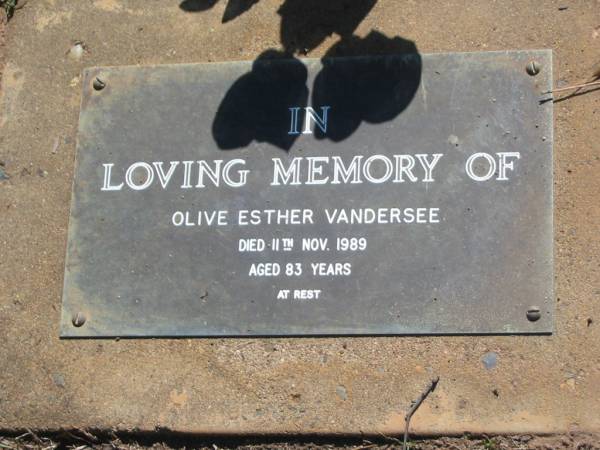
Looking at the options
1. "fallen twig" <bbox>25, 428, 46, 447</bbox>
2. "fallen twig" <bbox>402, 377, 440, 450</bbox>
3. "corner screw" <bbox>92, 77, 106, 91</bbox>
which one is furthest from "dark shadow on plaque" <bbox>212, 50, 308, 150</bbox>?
"fallen twig" <bbox>25, 428, 46, 447</bbox>

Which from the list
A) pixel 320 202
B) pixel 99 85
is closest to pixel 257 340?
pixel 320 202

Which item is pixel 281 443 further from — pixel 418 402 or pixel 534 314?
pixel 534 314

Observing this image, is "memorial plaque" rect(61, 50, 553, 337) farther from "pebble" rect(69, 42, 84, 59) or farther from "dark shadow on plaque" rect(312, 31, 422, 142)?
"pebble" rect(69, 42, 84, 59)

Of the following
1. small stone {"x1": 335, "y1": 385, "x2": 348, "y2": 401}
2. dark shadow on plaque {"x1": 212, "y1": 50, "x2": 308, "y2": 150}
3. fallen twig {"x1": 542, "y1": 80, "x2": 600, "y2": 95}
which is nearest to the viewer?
small stone {"x1": 335, "y1": 385, "x2": 348, "y2": 401}

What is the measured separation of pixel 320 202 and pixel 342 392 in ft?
2.13

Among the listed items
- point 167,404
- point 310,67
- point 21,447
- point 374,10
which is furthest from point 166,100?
point 21,447

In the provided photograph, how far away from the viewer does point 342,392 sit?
328 centimetres

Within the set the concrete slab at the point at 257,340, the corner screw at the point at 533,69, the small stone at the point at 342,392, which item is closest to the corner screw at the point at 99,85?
the concrete slab at the point at 257,340

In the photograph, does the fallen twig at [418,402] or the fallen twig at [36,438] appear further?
the fallen twig at [36,438]

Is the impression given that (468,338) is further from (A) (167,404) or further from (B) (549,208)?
(A) (167,404)

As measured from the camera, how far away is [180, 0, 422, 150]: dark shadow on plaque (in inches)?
138

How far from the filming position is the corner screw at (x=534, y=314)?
3.23 m

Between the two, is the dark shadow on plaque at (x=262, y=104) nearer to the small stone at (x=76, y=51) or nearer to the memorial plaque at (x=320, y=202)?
the memorial plaque at (x=320, y=202)

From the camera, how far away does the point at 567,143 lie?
11.1 feet
